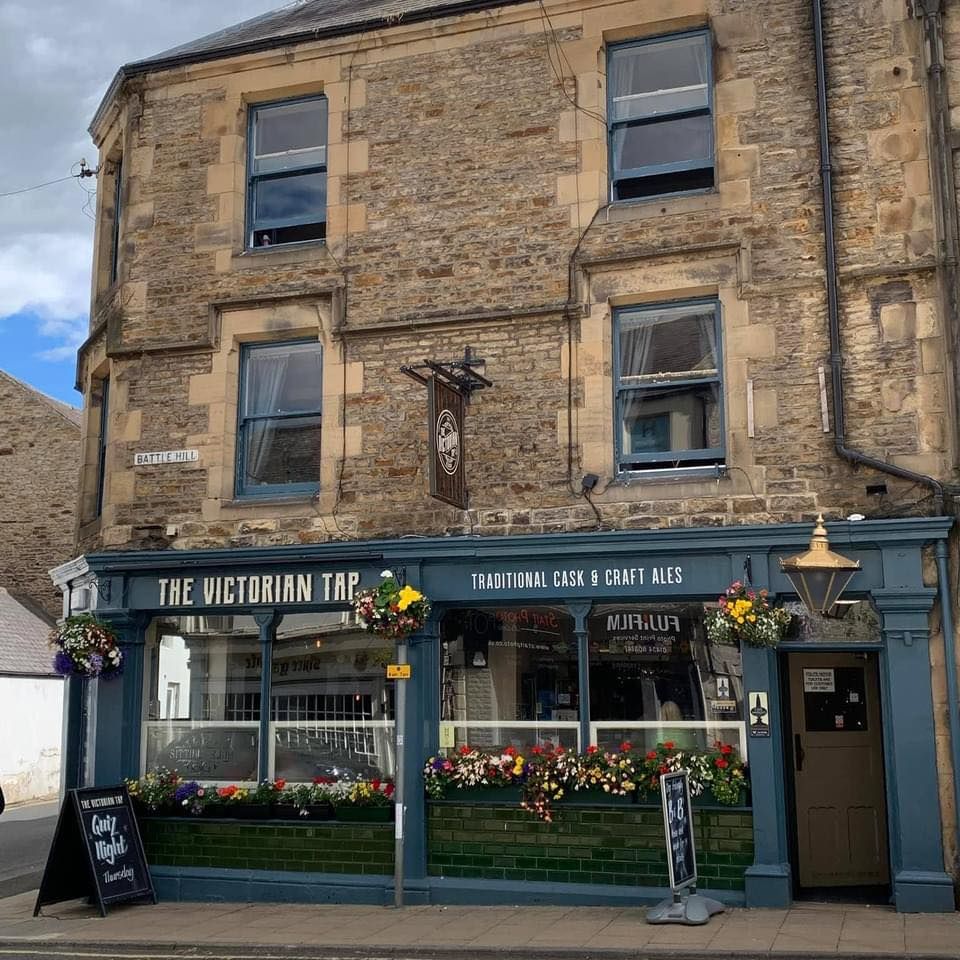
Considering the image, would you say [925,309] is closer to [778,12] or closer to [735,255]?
[735,255]

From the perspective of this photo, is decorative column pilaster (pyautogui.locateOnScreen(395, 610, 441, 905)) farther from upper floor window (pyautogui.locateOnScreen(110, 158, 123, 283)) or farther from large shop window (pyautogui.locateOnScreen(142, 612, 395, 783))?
upper floor window (pyautogui.locateOnScreen(110, 158, 123, 283))

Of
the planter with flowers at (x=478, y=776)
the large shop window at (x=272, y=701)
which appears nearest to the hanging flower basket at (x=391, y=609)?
the large shop window at (x=272, y=701)

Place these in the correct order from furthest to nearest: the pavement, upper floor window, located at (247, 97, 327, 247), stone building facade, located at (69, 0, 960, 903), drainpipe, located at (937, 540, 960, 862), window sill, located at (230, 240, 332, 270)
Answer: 1. upper floor window, located at (247, 97, 327, 247)
2. window sill, located at (230, 240, 332, 270)
3. stone building facade, located at (69, 0, 960, 903)
4. drainpipe, located at (937, 540, 960, 862)
5. the pavement

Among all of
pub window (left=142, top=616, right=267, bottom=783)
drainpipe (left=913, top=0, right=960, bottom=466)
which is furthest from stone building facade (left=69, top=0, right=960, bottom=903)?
pub window (left=142, top=616, right=267, bottom=783)

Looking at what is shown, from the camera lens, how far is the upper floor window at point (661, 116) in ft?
39.1

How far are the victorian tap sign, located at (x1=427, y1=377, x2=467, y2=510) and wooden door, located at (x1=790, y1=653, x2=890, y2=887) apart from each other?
3.61 m

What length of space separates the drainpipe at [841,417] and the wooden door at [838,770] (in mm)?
1284

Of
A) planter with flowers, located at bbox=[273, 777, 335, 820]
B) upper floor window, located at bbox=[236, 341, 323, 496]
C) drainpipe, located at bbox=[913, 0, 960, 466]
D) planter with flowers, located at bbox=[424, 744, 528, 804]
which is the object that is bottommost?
planter with flowers, located at bbox=[273, 777, 335, 820]

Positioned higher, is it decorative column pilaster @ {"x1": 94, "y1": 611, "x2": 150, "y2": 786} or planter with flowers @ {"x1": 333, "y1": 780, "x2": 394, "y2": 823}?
decorative column pilaster @ {"x1": 94, "y1": 611, "x2": 150, "y2": 786}

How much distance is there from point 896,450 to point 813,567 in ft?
5.60

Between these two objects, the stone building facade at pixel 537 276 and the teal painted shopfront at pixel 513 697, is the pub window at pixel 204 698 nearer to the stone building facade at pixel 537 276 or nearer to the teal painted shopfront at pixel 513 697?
the teal painted shopfront at pixel 513 697

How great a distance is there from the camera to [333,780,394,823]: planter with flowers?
11.5 m

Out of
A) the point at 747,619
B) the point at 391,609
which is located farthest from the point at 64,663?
the point at 747,619

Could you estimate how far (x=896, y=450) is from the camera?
Result: 1065 centimetres
